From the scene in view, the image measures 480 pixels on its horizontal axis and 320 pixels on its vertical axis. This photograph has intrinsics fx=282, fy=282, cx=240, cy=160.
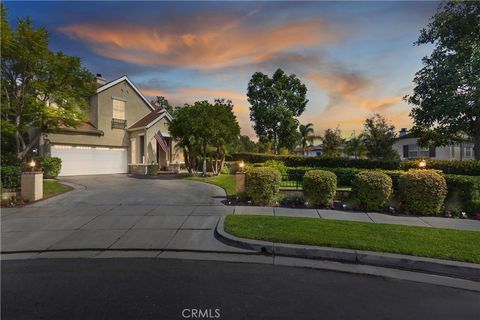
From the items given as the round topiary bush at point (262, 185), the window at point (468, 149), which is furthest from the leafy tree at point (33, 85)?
the window at point (468, 149)

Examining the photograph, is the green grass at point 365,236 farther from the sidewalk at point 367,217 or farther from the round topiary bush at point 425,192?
the round topiary bush at point 425,192

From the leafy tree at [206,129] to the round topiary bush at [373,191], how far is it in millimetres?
11316

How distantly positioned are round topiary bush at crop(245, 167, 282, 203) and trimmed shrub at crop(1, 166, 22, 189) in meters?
10.5

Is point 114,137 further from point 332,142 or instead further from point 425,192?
point 332,142

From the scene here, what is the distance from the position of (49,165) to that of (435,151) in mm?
37860

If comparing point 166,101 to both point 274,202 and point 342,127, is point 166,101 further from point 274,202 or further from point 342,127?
point 274,202

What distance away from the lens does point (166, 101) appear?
50.3 metres

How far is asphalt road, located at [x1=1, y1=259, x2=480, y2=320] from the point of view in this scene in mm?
3521

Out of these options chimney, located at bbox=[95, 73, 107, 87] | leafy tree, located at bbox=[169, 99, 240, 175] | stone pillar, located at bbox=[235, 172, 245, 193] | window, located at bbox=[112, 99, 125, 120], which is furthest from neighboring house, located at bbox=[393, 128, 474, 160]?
chimney, located at bbox=[95, 73, 107, 87]

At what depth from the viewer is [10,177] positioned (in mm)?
12523

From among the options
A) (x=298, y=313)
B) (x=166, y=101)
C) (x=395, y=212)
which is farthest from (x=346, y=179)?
(x=166, y=101)

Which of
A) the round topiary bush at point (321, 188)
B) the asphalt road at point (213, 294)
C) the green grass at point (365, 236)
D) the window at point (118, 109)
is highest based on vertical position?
the window at point (118, 109)

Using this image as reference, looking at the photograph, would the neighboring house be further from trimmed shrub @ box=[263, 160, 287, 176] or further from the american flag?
the american flag

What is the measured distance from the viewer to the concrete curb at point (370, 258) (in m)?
4.80
